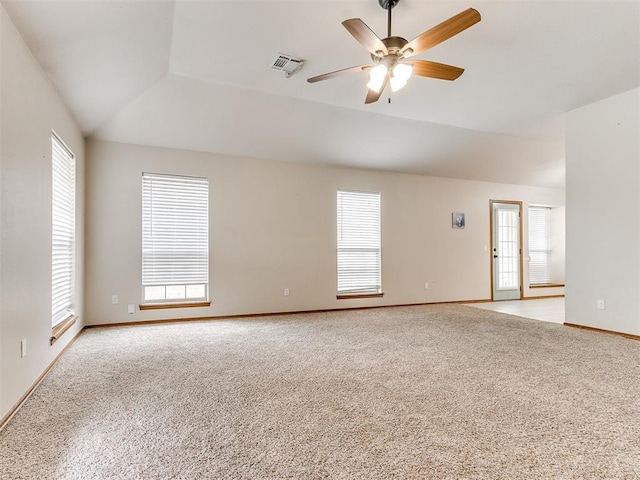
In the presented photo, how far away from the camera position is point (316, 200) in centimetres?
614

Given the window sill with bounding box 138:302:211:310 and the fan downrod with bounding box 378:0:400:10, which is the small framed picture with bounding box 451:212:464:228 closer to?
the window sill with bounding box 138:302:211:310

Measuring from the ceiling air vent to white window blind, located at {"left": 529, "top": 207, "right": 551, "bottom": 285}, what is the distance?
6897mm

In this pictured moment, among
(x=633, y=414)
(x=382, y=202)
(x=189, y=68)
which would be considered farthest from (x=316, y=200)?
(x=633, y=414)

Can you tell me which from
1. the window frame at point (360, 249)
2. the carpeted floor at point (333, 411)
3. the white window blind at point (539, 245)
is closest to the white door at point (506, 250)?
the white window blind at point (539, 245)

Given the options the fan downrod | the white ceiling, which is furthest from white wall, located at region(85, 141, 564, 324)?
the fan downrod

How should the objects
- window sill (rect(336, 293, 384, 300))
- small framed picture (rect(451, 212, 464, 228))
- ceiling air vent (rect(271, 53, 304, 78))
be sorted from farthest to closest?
1. small framed picture (rect(451, 212, 464, 228))
2. window sill (rect(336, 293, 384, 300))
3. ceiling air vent (rect(271, 53, 304, 78))

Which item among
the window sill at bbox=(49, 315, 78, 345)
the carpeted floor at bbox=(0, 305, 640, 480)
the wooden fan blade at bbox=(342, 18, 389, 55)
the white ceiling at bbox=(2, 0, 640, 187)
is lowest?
the carpeted floor at bbox=(0, 305, 640, 480)

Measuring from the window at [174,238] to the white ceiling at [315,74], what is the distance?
25.5 inches

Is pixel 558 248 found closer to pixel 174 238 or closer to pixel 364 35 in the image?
pixel 364 35

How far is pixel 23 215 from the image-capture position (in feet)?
8.16

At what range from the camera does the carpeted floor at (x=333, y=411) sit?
1729 millimetres

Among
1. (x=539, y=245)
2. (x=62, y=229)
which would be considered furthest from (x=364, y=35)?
(x=539, y=245)

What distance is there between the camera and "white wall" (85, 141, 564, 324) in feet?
16.0

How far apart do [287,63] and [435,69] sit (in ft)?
5.01
